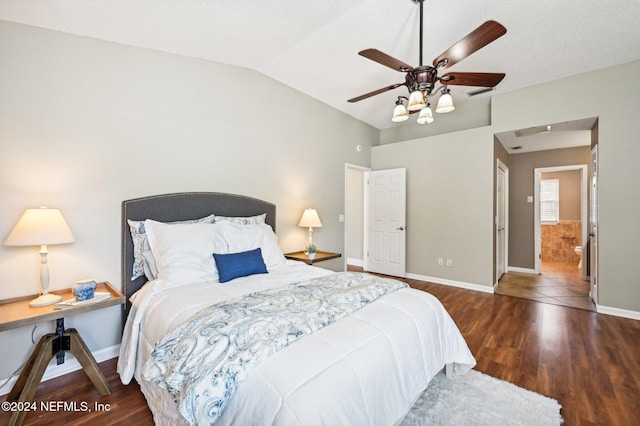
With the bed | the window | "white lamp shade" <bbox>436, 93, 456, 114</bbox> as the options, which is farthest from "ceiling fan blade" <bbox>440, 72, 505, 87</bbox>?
the window

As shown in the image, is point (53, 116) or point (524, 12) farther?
point (524, 12)

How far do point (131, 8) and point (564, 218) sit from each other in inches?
350

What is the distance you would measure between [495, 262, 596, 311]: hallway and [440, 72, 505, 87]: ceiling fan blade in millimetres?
3210

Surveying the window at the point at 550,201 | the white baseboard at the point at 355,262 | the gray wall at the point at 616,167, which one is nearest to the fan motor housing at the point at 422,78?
the gray wall at the point at 616,167

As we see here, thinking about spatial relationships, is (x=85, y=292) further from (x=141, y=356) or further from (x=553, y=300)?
(x=553, y=300)

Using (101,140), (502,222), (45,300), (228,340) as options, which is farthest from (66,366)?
(502,222)

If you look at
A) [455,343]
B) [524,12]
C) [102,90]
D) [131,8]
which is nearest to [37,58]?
[102,90]

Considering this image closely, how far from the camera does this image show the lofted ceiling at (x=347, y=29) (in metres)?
2.15

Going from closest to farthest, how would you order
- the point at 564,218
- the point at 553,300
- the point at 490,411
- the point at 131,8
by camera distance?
1. the point at 490,411
2. the point at 131,8
3. the point at 553,300
4. the point at 564,218

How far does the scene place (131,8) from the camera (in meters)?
2.08

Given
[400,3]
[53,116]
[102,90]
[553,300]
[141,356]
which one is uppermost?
[400,3]

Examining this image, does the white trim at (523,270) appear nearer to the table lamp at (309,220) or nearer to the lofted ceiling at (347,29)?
the lofted ceiling at (347,29)

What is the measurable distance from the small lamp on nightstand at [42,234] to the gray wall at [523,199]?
6.96 meters

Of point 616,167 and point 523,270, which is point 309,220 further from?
point 523,270
